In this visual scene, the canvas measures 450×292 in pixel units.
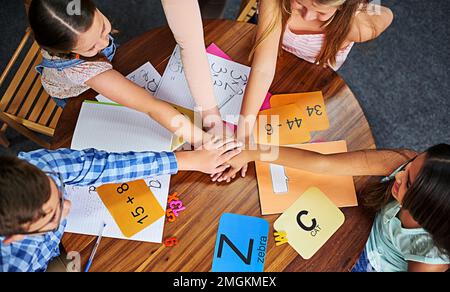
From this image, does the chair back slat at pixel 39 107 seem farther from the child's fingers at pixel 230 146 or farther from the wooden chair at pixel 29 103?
the child's fingers at pixel 230 146

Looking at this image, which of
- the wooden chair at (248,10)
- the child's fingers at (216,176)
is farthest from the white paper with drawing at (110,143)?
the wooden chair at (248,10)

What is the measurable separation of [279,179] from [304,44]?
15.8 inches

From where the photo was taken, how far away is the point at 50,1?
979mm

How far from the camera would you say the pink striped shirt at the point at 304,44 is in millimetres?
1272

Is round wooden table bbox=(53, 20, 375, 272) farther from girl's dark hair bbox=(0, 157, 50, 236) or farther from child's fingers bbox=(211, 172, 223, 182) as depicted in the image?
Result: girl's dark hair bbox=(0, 157, 50, 236)

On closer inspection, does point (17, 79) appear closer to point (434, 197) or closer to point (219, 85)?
point (219, 85)

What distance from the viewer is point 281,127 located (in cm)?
118

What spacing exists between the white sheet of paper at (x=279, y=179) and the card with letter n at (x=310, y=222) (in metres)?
0.05

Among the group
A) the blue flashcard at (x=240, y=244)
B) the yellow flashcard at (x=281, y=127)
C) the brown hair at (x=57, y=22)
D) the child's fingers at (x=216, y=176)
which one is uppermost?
the brown hair at (x=57, y=22)

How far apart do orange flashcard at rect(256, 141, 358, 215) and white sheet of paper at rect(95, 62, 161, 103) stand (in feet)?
1.11

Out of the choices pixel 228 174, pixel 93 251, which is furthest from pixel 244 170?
pixel 93 251

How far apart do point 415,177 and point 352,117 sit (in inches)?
10.6

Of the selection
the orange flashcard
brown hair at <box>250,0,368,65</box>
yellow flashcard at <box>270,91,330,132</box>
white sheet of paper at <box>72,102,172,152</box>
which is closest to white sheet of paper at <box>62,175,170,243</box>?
white sheet of paper at <box>72,102,172,152</box>
